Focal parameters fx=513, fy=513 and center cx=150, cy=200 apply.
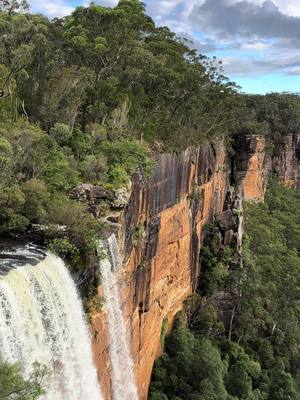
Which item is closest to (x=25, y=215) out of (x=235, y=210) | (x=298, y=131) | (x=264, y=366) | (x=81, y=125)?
(x=81, y=125)

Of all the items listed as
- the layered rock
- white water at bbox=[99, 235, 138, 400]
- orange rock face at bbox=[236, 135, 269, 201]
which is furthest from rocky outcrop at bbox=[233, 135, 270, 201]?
white water at bbox=[99, 235, 138, 400]

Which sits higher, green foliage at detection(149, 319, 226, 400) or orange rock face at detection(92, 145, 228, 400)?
orange rock face at detection(92, 145, 228, 400)

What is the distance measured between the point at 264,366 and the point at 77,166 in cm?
1703

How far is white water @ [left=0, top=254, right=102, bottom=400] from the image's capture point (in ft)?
32.8

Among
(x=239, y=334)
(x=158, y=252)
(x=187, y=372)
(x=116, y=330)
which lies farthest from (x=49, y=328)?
(x=239, y=334)

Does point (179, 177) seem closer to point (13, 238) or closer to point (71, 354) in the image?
point (13, 238)

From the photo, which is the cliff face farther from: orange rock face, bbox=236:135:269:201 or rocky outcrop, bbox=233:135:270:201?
orange rock face, bbox=236:135:269:201

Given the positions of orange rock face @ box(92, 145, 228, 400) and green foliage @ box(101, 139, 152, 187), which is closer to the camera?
orange rock face @ box(92, 145, 228, 400)

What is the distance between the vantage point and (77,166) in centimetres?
1820

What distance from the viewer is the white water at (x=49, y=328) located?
9.99 m

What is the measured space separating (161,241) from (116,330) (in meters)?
7.79

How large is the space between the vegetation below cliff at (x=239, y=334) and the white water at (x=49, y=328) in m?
11.0

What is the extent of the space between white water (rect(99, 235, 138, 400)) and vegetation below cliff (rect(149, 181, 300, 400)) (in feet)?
18.1

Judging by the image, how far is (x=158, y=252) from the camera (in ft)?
76.3
